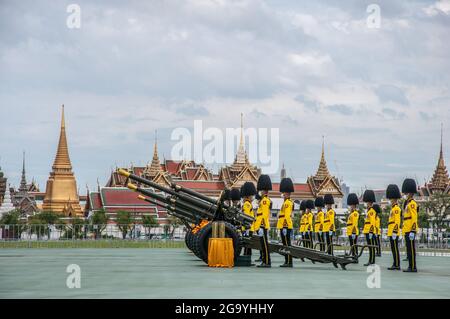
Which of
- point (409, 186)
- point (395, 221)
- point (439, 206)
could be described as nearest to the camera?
point (409, 186)

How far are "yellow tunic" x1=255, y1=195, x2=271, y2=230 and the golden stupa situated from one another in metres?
123

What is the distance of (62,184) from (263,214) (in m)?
127

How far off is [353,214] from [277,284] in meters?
12.6

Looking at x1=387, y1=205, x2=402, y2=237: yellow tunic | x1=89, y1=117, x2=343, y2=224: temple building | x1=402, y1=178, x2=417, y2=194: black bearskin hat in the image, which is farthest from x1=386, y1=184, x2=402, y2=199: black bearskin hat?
x1=89, y1=117, x2=343, y2=224: temple building

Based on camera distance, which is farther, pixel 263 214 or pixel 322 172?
pixel 322 172

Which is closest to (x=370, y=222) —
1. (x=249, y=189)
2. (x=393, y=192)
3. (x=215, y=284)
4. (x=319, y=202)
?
(x=393, y=192)

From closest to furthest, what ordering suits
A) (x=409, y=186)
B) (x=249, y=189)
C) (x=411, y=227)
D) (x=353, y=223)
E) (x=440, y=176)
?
(x=411, y=227) → (x=409, y=186) → (x=249, y=189) → (x=353, y=223) → (x=440, y=176)

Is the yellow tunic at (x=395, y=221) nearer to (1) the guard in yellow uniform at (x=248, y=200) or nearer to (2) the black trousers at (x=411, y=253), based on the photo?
(2) the black trousers at (x=411, y=253)

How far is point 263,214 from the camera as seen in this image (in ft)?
78.6

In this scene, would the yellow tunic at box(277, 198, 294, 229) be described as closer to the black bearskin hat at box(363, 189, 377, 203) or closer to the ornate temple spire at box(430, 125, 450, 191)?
the black bearskin hat at box(363, 189, 377, 203)

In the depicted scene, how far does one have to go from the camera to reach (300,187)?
525ft

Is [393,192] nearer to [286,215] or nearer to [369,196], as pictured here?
[286,215]

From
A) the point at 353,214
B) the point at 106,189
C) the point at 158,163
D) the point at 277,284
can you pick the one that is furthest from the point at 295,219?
the point at 277,284
